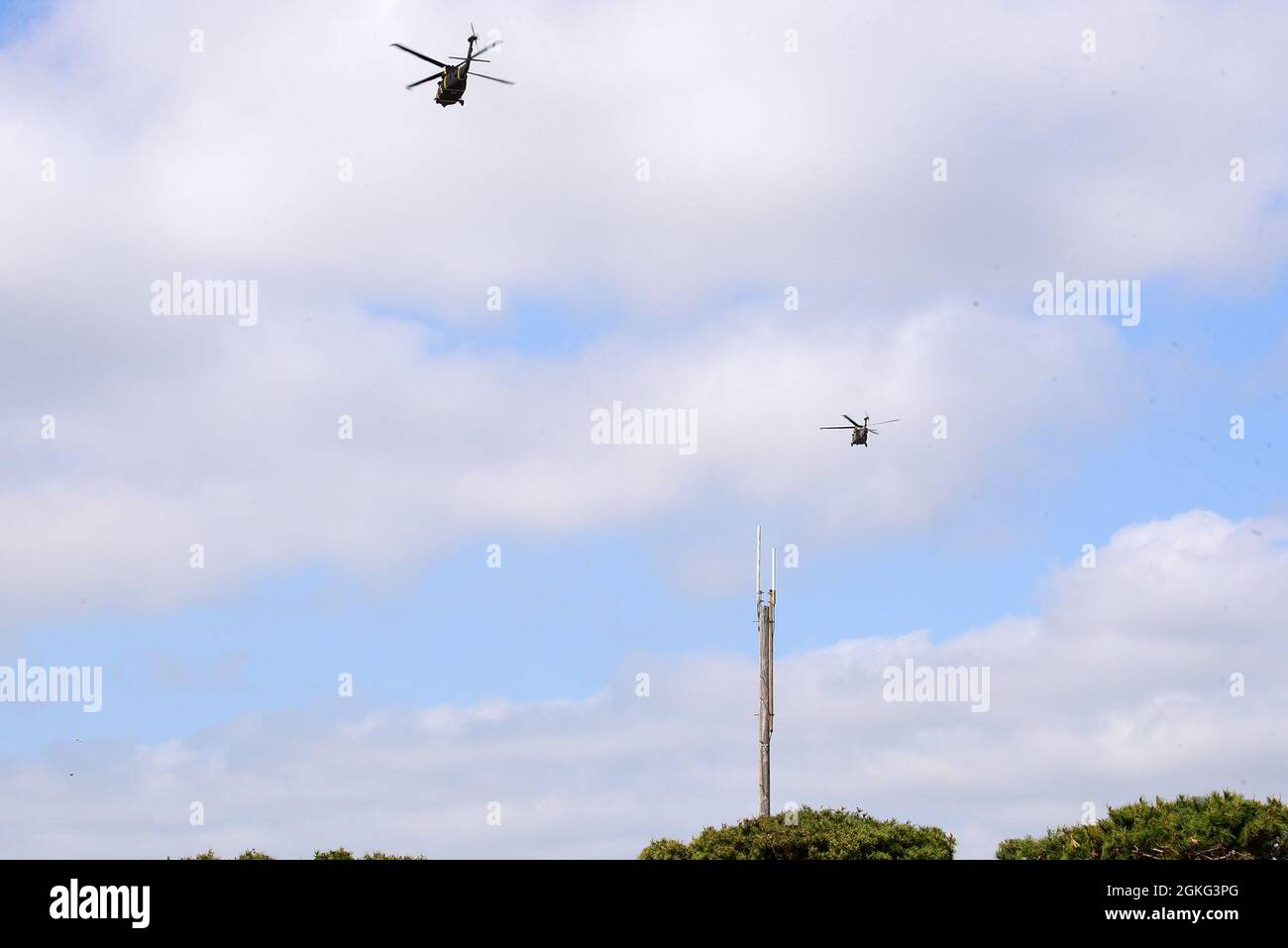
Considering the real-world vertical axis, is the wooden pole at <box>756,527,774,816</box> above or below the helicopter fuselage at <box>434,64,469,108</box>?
below

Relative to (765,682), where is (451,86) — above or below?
above

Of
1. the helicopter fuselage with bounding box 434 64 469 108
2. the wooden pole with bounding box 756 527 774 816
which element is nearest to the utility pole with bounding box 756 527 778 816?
the wooden pole with bounding box 756 527 774 816
